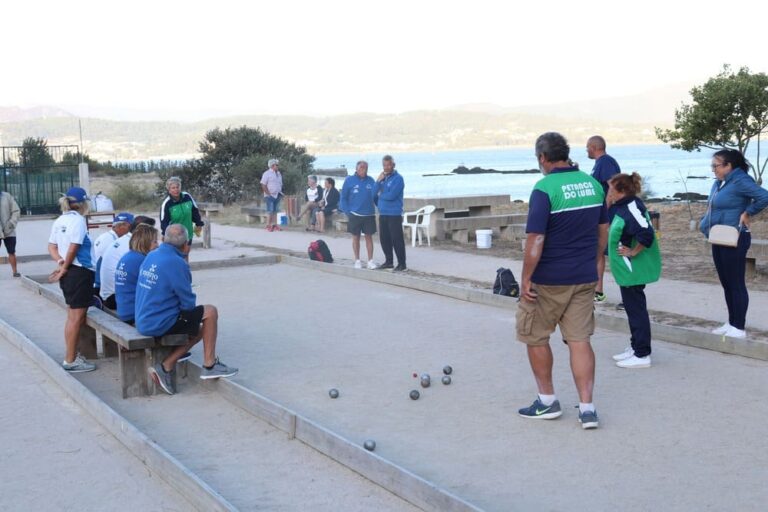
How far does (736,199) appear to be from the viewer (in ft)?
26.0

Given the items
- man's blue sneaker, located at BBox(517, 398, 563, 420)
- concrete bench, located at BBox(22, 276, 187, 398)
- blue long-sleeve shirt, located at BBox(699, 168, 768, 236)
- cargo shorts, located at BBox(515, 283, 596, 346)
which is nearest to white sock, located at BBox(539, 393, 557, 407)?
man's blue sneaker, located at BBox(517, 398, 563, 420)

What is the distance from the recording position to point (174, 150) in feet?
545

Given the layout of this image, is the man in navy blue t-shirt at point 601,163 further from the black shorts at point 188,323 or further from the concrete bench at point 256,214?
the concrete bench at point 256,214

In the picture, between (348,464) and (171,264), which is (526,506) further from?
(171,264)

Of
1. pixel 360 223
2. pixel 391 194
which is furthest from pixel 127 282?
pixel 360 223

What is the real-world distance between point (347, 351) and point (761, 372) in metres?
3.52

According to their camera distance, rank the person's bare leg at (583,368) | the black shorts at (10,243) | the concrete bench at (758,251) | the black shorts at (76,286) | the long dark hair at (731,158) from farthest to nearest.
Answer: the black shorts at (10,243), the concrete bench at (758,251), the long dark hair at (731,158), the black shorts at (76,286), the person's bare leg at (583,368)

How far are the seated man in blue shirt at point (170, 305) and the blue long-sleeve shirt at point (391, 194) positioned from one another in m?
6.51

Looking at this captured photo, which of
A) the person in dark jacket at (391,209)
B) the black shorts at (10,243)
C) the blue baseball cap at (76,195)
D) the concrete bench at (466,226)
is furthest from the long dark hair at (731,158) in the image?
the black shorts at (10,243)

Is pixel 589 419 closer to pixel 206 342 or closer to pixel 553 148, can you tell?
pixel 553 148

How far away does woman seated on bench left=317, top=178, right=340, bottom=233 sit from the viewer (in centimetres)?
2091

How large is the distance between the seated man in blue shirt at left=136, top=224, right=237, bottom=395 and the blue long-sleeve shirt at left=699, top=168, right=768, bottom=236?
445 centimetres

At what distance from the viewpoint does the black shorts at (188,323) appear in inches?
270

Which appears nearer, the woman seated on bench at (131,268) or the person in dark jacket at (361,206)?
the woman seated on bench at (131,268)
